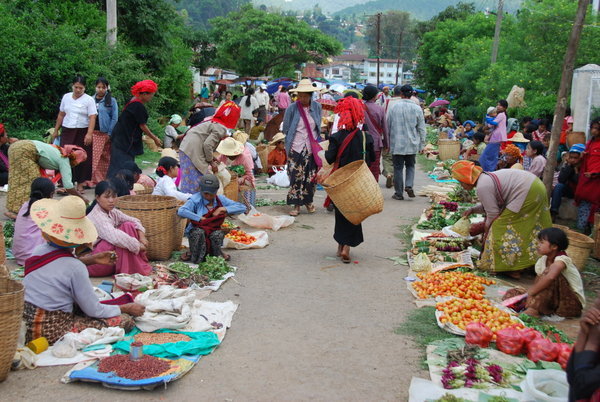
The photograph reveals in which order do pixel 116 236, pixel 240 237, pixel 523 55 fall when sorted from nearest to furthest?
1. pixel 116 236
2. pixel 240 237
3. pixel 523 55

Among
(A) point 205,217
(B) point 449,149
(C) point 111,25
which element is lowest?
(B) point 449,149

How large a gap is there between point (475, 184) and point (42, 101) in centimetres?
1049

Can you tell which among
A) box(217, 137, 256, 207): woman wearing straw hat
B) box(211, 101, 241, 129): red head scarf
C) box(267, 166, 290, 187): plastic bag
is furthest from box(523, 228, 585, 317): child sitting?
box(267, 166, 290, 187): plastic bag

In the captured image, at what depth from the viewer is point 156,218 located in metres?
7.20

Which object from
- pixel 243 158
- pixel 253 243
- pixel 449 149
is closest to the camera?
pixel 253 243

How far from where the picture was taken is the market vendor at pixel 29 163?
819 cm

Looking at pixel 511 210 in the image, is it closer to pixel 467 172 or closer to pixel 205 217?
pixel 467 172

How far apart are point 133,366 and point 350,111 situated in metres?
4.40

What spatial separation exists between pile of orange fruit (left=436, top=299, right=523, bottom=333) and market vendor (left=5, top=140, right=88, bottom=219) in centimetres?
527

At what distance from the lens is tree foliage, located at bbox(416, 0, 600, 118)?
54.9ft

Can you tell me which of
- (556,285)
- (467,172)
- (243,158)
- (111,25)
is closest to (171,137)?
(111,25)

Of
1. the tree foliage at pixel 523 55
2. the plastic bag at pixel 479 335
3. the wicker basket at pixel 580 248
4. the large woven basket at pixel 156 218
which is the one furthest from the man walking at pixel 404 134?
the plastic bag at pixel 479 335

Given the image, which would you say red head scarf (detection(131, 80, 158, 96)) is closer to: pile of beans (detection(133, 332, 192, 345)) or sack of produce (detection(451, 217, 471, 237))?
sack of produce (detection(451, 217, 471, 237))

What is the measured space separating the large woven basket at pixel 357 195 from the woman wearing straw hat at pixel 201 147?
6.40ft
